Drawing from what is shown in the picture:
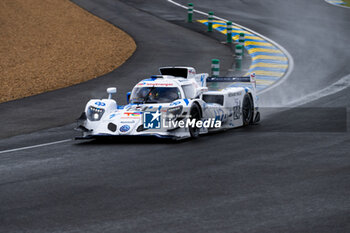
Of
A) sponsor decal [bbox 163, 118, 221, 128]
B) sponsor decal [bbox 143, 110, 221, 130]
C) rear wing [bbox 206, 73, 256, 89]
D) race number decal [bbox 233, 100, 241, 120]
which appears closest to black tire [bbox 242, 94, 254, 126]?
race number decal [bbox 233, 100, 241, 120]

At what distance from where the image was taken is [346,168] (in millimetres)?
10578

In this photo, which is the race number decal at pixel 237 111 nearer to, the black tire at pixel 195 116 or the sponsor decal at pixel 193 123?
the sponsor decal at pixel 193 123

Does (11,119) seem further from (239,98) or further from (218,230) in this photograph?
(218,230)

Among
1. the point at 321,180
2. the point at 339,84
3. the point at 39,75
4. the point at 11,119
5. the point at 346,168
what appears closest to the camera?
the point at 321,180

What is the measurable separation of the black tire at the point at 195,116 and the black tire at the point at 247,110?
214 centimetres

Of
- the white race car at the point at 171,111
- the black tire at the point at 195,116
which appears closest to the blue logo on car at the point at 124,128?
the white race car at the point at 171,111

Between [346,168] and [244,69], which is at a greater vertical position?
[244,69]

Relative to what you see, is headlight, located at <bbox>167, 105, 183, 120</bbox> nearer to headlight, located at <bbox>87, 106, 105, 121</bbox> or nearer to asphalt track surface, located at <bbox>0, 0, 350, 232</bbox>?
asphalt track surface, located at <bbox>0, 0, 350, 232</bbox>

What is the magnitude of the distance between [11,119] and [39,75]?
6.80 m

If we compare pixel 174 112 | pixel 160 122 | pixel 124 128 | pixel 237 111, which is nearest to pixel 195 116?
pixel 174 112

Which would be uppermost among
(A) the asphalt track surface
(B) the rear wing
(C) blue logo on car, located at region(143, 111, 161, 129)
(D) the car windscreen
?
(B) the rear wing

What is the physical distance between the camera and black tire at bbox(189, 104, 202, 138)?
1390 cm

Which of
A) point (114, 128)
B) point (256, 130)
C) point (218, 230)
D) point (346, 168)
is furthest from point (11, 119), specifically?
point (218, 230)

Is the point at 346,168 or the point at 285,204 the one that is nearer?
the point at 285,204
